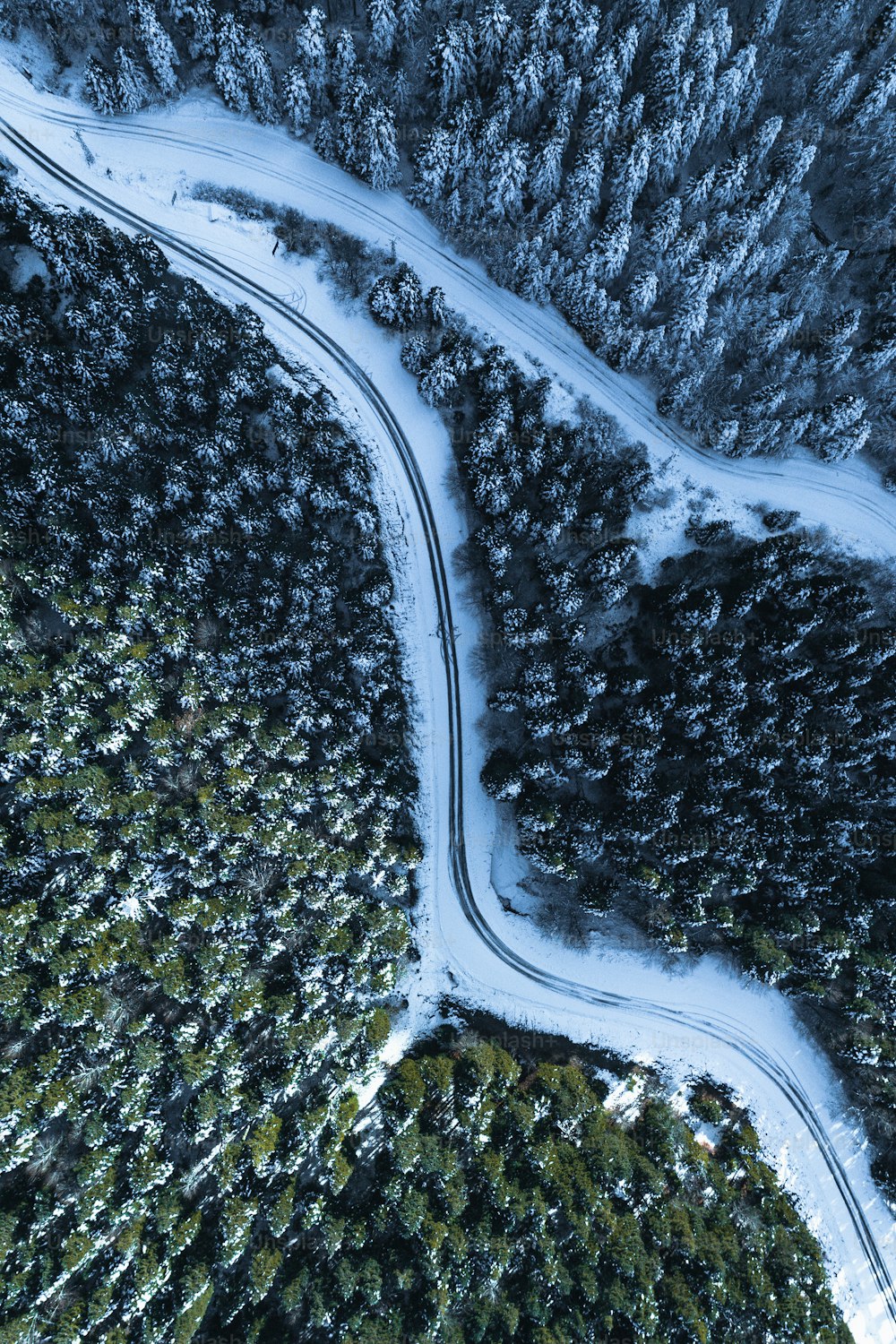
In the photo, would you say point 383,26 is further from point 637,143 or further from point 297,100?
point 637,143

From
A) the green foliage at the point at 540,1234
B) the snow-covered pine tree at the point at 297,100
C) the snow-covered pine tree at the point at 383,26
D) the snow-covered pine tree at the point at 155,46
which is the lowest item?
the green foliage at the point at 540,1234

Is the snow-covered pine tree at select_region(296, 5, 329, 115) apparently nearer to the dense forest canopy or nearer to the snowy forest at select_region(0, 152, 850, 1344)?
the snowy forest at select_region(0, 152, 850, 1344)

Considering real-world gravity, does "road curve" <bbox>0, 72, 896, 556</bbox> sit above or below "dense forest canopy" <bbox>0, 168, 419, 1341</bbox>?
above

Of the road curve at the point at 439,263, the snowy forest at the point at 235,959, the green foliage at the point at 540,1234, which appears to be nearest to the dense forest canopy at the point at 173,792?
the snowy forest at the point at 235,959

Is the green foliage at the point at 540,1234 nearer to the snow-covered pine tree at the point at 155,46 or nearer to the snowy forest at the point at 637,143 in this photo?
the snowy forest at the point at 637,143

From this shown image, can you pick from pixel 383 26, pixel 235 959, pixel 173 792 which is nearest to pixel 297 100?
pixel 383 26

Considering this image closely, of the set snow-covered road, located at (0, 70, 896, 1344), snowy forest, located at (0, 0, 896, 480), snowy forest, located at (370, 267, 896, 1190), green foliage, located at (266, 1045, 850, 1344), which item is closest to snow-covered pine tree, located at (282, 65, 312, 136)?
snowy forest, located at (0, 0, 896, 480)
